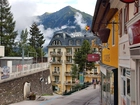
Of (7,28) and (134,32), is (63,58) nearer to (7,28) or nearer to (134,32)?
(7,28)

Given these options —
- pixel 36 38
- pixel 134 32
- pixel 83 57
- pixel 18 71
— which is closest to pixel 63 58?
pixel 36 38

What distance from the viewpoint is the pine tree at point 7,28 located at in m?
54.3

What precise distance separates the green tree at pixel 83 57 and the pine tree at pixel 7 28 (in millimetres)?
13583

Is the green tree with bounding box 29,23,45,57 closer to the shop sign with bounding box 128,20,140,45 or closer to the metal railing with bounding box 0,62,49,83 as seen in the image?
the metal railing with bounding box 0,62,49,83

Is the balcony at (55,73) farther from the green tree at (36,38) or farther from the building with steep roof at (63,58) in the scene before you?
the green tree at (36,38)

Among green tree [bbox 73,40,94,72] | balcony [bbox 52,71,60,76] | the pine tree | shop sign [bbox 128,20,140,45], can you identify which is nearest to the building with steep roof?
balcony [bbox 52,71,60,76]

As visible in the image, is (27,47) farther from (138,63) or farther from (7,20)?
(138,63)

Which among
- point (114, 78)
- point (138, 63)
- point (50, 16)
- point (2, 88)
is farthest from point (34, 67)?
point (50, 16)

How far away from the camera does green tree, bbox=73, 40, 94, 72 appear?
54156mm

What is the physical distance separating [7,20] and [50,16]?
4840 inches

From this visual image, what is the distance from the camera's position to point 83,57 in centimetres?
5494

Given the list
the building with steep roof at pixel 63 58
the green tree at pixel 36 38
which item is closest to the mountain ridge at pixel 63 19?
the green tree at pixel 36 38

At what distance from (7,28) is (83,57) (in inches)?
645

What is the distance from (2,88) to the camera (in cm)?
1989
